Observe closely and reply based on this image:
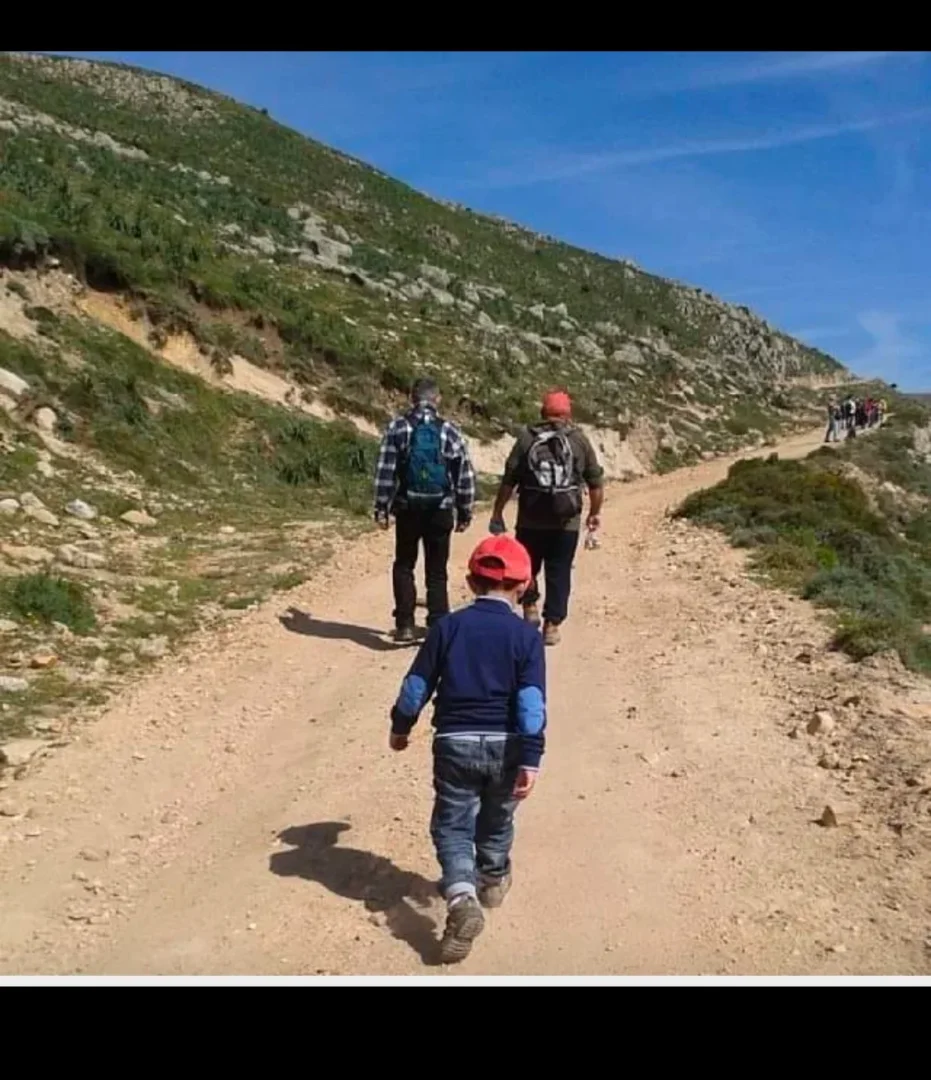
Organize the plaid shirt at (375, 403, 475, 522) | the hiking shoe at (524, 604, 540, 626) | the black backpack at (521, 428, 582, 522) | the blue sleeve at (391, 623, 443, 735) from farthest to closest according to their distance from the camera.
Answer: the hiking shoe at (524, 604, 540, 626) < the plaid shirt at (375, 403, 475, 522) < the black backpack at (521, 428, 582, 522) < the blue sleeve at (391, 623, 443, 735)

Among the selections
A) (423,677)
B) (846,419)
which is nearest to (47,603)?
(423,677)

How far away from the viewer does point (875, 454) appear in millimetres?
32844

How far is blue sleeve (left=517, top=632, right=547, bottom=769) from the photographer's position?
4.62m

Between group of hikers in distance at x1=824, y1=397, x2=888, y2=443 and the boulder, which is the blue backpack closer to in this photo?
the boulder

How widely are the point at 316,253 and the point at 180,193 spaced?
15.5 ft

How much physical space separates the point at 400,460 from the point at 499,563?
13.9ft

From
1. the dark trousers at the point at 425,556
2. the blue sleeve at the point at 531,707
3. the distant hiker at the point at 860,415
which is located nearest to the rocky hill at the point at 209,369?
the dark trousers at the point at 425,556

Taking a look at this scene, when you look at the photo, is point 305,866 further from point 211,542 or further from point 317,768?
point 211,542

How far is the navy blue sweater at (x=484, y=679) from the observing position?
4.65 metres

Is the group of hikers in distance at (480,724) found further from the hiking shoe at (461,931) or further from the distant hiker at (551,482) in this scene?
the distant hiker at (551,482)

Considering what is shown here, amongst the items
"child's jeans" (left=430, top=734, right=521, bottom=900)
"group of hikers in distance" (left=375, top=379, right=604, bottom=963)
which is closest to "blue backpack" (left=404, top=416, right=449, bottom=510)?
"group of hikers in distance" (left=375, top=379, right=604, bottom=963)

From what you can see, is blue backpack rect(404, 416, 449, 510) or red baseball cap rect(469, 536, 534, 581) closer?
red baseball cap rect(469, 536, 534, 581)
